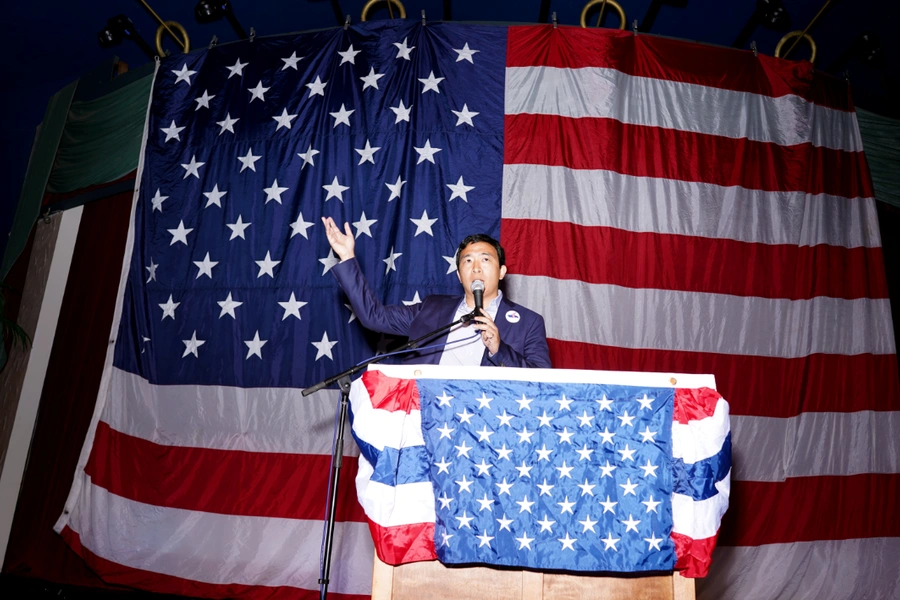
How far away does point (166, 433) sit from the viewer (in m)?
3.44

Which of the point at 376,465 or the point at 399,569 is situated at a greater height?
the point at 376,465

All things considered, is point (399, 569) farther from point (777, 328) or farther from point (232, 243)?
point (777, 328)

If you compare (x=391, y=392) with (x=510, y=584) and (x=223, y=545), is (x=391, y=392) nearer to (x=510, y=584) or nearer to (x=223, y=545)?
(x=510, y=584)

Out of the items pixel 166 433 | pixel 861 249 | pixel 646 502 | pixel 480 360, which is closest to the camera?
pixel 646 502

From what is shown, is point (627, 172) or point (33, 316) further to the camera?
point (33, 316)

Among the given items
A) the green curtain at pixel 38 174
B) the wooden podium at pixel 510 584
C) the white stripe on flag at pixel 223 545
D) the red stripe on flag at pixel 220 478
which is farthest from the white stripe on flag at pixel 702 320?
the green curtain at pixel 38 174

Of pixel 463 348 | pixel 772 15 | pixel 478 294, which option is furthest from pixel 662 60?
pixel 478 294

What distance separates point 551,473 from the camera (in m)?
1.69

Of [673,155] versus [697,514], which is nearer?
[697,514]

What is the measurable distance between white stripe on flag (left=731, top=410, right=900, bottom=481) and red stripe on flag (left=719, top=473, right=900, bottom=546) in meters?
0.05

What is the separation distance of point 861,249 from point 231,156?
380 cm

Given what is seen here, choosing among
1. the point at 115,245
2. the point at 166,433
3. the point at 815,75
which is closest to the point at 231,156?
the point at 115,245

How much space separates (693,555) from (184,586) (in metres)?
2.65

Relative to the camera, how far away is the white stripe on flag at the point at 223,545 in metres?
3.13
